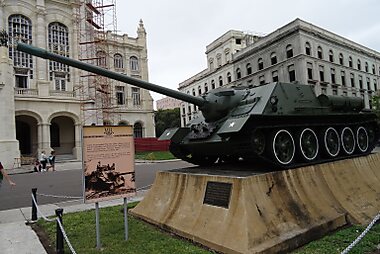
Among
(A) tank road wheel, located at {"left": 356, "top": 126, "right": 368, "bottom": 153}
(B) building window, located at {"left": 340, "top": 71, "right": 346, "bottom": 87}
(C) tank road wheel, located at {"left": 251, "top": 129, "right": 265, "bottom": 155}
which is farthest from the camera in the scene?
(B) building window, located at {"left": 340, "top": 71, "right": 346, "bottom": 87}

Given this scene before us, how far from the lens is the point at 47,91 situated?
29.6 m

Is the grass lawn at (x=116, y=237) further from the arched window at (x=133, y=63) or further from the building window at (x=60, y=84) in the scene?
the arched window at (x=133, y=63)

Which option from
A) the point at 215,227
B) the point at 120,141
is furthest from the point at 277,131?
the point at 120,141

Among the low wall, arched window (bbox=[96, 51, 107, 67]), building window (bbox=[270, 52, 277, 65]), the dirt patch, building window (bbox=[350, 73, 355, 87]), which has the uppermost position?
building window (bbox=[270, 52, 277, 65])

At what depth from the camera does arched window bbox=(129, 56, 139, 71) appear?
4036 cm

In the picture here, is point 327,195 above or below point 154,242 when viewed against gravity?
above

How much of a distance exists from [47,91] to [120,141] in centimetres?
2750

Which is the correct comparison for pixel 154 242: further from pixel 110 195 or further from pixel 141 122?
pixel 141 122

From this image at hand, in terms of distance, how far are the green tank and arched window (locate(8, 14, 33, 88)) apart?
1031 inches

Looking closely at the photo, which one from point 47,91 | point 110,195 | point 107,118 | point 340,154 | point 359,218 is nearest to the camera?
point 110,195

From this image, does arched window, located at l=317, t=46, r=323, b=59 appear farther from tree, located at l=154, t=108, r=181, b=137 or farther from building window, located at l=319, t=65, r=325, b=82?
tree, located at l=154, t=108, r=181, b=137

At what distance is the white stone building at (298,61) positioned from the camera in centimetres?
3922

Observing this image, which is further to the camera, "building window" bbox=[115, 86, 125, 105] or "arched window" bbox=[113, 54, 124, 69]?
"arched window" bbox=[113, 54, 124, 69]

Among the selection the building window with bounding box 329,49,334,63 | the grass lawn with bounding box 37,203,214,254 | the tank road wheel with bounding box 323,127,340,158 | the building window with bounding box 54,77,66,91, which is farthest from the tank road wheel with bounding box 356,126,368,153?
the building window with bounding box 329,49,334,63
